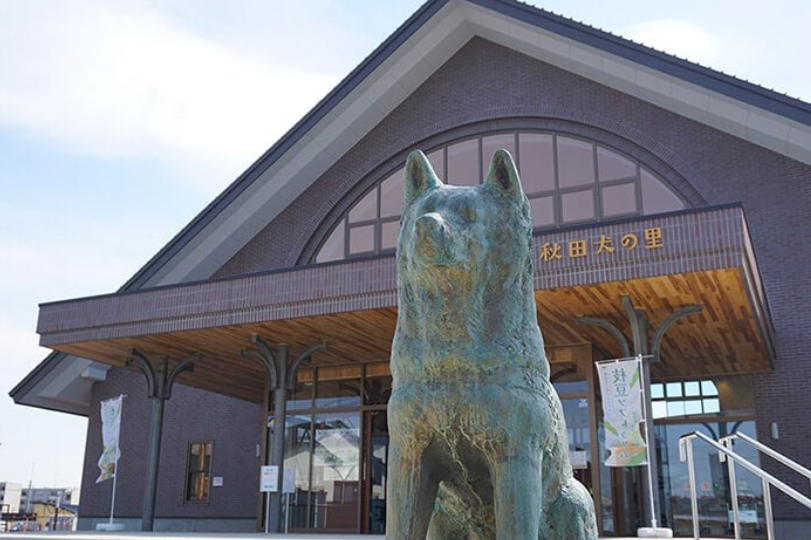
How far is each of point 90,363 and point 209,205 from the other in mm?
5545

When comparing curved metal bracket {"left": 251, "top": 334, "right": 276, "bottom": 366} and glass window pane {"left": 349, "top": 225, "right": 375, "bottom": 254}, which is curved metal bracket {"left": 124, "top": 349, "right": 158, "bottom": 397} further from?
glass window pane {"left": 349, "top": 225, "right": 375, "bottom": 254}

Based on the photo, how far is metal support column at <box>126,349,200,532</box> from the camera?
13188mm

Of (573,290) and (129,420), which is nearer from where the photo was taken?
(573,290)

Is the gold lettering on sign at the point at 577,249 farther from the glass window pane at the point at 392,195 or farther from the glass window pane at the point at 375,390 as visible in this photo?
the glass window pane at the point at 392,195

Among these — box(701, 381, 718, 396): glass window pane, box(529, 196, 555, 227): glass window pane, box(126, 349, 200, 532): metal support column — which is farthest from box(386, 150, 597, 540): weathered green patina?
box(701, 381, 718, 396): glass window pane

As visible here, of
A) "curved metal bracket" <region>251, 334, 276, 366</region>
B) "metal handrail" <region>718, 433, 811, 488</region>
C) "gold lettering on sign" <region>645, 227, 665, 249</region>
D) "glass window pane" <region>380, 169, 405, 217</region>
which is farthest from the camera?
"glass window pane" <region>380, 169, 405, 217</region>

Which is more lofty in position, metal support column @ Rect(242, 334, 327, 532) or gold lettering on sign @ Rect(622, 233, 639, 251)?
gold lettering on sign @ Rect(622, 233, 639, 251)

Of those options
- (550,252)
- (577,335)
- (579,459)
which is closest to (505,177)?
(550,252)

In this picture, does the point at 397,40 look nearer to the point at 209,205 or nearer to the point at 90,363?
the point at 209,205

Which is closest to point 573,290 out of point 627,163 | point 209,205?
point 627,163

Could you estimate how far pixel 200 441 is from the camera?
58.0ft

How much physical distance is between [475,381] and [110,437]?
12.7 metres

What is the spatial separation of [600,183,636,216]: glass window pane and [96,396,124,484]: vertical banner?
9011 millimetres

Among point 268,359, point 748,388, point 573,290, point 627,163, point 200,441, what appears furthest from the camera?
point 200,441
